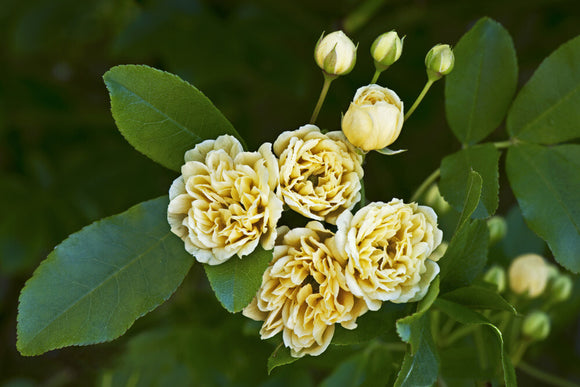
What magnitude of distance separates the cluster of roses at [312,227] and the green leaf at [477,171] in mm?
81

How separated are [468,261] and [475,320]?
74 mm

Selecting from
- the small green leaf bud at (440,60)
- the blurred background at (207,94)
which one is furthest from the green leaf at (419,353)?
the blurred background at (207,94)

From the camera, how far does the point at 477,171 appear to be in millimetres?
771

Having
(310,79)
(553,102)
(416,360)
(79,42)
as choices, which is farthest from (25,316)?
(79,42)

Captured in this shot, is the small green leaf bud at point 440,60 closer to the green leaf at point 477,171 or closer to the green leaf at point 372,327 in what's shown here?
the green leaf at point 477,171

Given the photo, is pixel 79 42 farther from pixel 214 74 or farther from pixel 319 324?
pixel 319 324

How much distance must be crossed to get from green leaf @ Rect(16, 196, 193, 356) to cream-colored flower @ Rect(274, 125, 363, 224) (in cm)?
14

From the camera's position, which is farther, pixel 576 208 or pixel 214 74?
pixel 214 74

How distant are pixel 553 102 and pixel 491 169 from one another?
13cm

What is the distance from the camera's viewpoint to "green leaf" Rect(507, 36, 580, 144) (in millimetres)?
787

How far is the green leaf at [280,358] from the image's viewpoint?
66 cm

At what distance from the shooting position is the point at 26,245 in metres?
1.48

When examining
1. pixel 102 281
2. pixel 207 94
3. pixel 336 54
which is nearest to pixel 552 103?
pixel 336 54

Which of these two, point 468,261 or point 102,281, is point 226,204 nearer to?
point 102,281
